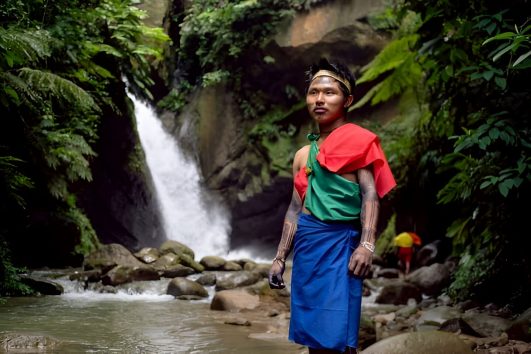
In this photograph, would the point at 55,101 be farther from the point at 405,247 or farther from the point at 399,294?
the point at 405,247

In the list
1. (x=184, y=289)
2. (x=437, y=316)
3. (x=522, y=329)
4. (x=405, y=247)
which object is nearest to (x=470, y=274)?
(x=437, y=316)

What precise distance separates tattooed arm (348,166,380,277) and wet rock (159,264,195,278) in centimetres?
921

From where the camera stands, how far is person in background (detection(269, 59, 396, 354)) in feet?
8.02

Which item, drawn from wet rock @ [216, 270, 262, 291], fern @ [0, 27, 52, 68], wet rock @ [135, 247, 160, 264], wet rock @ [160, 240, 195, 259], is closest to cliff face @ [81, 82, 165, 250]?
wet rock @ [160, 240, 195, 259]

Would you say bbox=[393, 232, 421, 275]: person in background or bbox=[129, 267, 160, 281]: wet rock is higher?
bbox=[393, 232, 421, 275]: person in background

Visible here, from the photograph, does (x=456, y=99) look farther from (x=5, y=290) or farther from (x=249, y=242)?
(x=249, y=242)

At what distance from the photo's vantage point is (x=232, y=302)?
307 inches

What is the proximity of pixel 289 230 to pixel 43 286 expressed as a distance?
6935 mm

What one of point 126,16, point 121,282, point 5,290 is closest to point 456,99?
point 5,290

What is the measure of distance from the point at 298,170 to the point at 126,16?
32.3 ft

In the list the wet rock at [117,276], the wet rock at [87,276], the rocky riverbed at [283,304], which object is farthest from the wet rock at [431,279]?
the wet rock at [87,276]

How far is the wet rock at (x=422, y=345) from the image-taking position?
399cm

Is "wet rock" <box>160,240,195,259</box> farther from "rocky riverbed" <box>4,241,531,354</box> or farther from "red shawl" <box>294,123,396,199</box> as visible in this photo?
"red shawl" <box>294,123,396,199</box>

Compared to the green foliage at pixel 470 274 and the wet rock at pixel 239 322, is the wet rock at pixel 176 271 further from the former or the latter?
the green foliage at pixel 470 274
